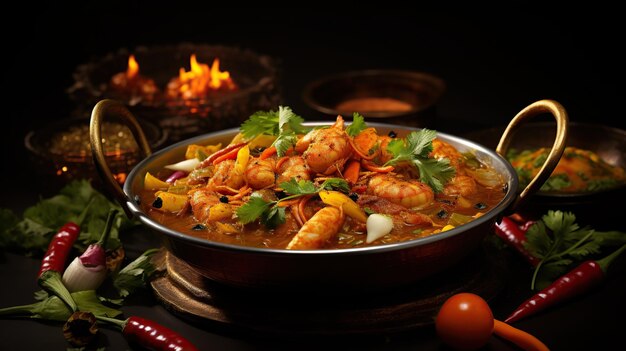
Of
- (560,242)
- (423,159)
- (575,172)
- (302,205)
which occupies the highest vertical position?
(423,159)

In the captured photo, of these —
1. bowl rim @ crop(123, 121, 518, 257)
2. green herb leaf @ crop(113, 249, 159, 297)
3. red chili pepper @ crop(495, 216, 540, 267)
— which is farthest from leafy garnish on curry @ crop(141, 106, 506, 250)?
red chili pepper @ crop(495, 216, 540, 267)

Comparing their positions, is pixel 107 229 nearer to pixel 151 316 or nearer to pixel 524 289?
pixel 151 316

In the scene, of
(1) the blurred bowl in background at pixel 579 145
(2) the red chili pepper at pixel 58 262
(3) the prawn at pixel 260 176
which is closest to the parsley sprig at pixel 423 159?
(3) the prawn at pixel 260 176

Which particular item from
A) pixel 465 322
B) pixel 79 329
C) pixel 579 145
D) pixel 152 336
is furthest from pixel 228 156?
pixel 579 145

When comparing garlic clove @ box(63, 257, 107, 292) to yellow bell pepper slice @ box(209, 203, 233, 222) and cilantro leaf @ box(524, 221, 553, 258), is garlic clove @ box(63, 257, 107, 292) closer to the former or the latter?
yellow bell pepper slice @ box(209, 203, 233, 222)

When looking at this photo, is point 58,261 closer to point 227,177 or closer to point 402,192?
point 227,177

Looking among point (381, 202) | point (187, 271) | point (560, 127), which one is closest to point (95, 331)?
point (187, 271)
